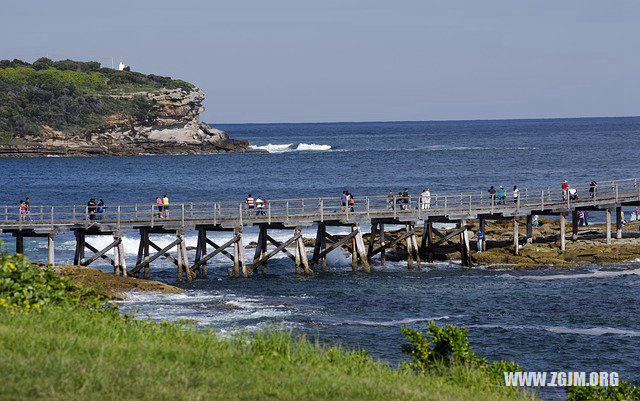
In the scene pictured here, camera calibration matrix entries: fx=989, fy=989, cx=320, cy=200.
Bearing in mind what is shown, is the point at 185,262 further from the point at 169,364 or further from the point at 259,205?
the point at 169,364

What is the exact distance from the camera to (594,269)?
4472 cm

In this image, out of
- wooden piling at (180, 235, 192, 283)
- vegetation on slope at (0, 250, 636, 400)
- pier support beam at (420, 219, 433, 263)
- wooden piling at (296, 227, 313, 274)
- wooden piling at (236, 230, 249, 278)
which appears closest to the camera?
vegetation on slope at (0, 250, 636, 400)

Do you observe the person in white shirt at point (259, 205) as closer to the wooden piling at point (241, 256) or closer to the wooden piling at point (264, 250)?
the wooden piling at point (264, 250)

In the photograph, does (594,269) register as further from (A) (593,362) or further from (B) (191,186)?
(B) (191,186)

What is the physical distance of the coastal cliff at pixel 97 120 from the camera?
153 m

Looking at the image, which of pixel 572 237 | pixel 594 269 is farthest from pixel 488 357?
pixel 572 237

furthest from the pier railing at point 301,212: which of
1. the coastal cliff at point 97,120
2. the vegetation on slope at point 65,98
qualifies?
the vegetation on slope at point 65,98

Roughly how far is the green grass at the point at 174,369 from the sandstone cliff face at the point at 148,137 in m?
136

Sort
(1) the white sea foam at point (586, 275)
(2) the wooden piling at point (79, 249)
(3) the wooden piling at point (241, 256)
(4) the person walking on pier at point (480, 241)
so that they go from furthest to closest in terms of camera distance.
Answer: (4) the person walking on pier at point (480, 241) → (3) the wooden piling at point (241, 256) → (2) the wooden piling at point (79, 249) → (1) the white sea foam at point (586, 275)

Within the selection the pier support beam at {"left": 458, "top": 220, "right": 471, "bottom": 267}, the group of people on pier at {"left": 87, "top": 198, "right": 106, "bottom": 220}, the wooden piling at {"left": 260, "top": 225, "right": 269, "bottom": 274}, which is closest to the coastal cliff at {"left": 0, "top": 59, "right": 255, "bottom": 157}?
the group of people on pier at {"left": 87, "top": 198, "right": 106, "bottom": 220}

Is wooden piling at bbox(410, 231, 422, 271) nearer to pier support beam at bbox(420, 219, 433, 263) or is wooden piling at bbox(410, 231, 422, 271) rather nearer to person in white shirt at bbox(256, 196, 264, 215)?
pier support beam at bbox(420, 219, 433, 263)

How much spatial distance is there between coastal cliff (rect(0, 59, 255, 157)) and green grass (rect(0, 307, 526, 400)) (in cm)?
13639

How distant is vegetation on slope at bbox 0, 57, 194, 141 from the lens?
15375 centimetres

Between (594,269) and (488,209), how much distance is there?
628cm
